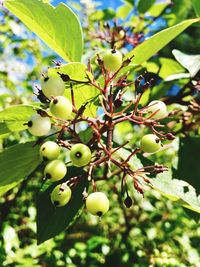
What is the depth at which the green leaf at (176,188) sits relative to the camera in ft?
2.89

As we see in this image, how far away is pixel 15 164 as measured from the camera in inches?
39.0

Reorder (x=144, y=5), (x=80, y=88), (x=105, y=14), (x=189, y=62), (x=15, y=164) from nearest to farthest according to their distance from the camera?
(x=80, y=88) → (x=15, y=164) → (x=189, y=62) → (x=144, y=5) → (x=105, y=14)

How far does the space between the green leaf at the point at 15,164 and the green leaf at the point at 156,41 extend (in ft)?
1.22

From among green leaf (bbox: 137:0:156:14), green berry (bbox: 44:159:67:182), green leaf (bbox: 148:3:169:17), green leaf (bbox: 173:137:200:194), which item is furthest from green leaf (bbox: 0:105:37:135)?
green leaf (bbox: 148:3:169:17)

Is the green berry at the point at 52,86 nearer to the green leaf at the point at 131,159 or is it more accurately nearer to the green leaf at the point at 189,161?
the green leaf at the point at 131,159

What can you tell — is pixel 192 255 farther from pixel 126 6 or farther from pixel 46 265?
pixel 126 6

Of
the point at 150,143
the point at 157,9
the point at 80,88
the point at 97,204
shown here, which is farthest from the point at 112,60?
the point at 157,9

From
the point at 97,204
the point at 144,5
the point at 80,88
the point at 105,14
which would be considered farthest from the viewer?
the point at 105,14

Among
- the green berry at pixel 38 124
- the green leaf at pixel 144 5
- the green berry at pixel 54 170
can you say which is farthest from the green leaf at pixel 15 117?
the green leaf at pixel 144 5

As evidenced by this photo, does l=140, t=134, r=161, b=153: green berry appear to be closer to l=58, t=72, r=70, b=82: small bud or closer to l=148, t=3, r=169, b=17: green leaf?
l=58, t=72, r=70, b=82: small bud

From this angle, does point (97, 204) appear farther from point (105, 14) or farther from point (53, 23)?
point (105, 14)

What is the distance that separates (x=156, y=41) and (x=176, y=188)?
371mm

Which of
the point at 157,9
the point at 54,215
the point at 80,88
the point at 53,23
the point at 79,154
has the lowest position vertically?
the point at 54,215

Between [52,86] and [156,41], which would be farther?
[156,41]
